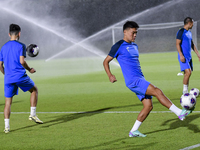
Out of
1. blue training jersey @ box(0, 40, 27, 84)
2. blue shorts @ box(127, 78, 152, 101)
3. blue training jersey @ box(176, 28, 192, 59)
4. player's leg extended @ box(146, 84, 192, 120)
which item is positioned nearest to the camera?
player's leg extended @ box(146, 84, 192, 120)

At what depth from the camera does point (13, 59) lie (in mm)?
6246

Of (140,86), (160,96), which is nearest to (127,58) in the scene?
(140,86)

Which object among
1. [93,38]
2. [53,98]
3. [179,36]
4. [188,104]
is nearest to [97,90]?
[53,98]

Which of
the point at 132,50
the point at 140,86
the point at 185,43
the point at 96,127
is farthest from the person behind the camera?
the point at 185,43

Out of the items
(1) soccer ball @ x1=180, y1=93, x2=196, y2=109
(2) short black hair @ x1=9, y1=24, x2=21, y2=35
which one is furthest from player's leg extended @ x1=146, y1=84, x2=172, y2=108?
(2) short black hair @ x1=9, y1=24, x2=21, y2=35

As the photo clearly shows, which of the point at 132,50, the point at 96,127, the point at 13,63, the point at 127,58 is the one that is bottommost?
the point at 96,127

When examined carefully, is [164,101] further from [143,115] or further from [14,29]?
[14,29]

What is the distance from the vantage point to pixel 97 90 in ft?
38.9

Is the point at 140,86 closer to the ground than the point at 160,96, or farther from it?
farther from it

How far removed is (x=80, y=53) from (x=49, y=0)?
83.8 feet

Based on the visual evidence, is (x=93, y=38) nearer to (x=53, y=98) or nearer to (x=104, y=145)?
(x=53, y=98)

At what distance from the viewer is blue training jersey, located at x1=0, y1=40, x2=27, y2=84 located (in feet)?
20.4

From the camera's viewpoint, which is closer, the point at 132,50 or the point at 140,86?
the point at 140,86

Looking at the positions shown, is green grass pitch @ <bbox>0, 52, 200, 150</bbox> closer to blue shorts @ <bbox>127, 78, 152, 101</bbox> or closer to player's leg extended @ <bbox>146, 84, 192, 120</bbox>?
player's leg extended @ <bbox>146, 84, 192, 120</bbox>
